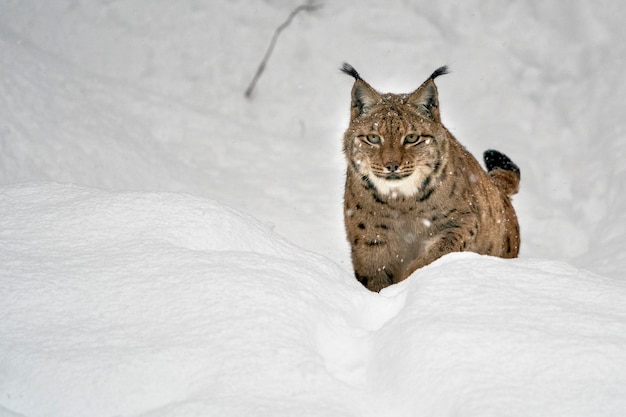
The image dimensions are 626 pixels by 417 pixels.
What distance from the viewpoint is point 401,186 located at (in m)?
4.42

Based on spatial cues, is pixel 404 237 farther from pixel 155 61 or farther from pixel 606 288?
pixel 155 61

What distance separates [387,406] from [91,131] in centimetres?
570

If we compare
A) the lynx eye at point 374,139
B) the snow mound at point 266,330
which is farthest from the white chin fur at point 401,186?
the snow mound at point 266,330

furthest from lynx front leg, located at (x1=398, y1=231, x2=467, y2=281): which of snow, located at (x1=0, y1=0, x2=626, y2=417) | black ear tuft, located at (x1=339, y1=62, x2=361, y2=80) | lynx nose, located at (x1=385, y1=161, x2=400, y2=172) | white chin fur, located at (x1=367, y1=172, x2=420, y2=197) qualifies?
snow, located at (x1=0, y1=0, x2=626, y2=417)

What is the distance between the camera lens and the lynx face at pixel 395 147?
4.41 metres

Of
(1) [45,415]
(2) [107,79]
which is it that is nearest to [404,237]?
(1) [45,415]

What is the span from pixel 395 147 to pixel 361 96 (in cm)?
47

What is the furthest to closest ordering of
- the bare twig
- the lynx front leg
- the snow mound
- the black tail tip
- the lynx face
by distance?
1. the bare twig
2. the black tail tip
3. the lynx face
4. the lynx front leg
5. the snow mound

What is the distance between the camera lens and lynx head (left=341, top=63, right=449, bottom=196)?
4.42 meters

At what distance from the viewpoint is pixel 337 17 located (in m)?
9.66

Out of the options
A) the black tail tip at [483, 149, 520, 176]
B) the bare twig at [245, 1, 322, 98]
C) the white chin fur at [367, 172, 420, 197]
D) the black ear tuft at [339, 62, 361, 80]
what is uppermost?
the black ear tuft at [339, 62, 361, 80]

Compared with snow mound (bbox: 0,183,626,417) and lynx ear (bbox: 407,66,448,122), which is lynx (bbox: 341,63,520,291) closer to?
lynx ear (bbox: 407,66,448,122)

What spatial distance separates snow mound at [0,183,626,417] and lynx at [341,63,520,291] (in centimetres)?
141

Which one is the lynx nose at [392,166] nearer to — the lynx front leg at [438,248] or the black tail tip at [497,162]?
the lynx front leg at [438,248]
